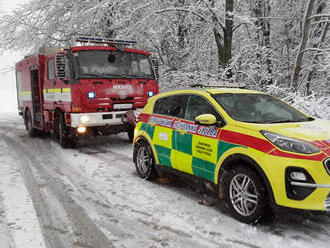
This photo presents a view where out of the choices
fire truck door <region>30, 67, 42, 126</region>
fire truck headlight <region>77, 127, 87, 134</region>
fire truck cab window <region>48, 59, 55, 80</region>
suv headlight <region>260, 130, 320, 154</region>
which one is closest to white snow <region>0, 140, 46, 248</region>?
fire truck headlight <region>77, 127, 87, 134</region>

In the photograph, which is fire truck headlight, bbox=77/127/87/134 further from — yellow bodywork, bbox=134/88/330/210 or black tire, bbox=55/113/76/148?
yellow bodywork, bbox=134/88/330/210

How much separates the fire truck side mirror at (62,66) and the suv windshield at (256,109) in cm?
474

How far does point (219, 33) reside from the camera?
11742 mm

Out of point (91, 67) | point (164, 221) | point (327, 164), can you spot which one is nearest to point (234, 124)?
point (327, 164)

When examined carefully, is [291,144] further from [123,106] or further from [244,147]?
[123,106]

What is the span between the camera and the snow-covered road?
3.74 meters

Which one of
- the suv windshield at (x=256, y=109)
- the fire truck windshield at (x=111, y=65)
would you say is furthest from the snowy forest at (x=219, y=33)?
the suv windshield at (x=256, y=109)

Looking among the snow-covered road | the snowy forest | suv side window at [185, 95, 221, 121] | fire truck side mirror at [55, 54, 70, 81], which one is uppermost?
A: the snowy forest

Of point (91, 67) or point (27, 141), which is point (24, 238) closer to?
point (91, 67)

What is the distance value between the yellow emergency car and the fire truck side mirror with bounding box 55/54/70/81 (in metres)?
3.38

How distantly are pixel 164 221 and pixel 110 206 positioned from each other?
37.0 inches

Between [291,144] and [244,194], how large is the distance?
0.84 metres

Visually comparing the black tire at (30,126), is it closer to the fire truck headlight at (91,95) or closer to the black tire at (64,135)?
the black tire at (64,135)

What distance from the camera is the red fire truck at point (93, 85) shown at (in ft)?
27.5
